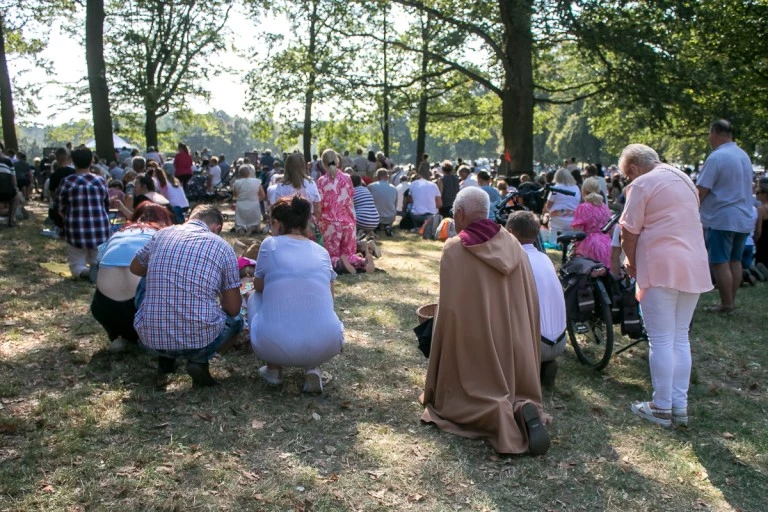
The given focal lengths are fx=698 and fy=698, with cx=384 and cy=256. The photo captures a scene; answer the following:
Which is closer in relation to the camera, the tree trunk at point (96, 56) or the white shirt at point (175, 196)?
the white shirt at point (175, 196)

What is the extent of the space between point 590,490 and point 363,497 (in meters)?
1.24

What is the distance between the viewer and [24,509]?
10.6ft

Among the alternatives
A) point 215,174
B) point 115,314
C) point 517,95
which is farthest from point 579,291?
point 215,174

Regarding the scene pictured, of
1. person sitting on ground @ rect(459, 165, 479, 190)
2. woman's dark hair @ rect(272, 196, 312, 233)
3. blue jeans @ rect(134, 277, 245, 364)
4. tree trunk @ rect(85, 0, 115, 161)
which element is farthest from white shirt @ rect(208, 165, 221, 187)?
woman's dark hair @ rect(272, 196, 312, 233)

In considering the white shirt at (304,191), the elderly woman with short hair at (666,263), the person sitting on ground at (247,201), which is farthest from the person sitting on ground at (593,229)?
the person sitting on ground at (247,201)

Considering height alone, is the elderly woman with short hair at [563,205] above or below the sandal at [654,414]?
above

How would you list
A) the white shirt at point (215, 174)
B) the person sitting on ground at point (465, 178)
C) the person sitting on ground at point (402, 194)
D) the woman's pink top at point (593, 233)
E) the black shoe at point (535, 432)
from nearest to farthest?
the black shoe at point (535, 432), the woman's pink top at point (593, 233), the person sitting on ground at point (465, 178), the person sitting on ground at point (402, 194), the white shirt at point (215, 174)

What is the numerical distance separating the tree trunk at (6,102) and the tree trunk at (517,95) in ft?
45.7

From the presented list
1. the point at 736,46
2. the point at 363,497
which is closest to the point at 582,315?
the point at 363,497

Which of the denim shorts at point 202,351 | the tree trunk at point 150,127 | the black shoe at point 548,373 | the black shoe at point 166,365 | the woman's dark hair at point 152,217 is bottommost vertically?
the black shoe at point 548,373

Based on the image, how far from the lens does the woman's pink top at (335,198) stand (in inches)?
385

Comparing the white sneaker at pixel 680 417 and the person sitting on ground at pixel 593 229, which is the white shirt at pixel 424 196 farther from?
the white sneaker at pixel 680 417

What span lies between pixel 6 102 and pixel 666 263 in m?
22.5

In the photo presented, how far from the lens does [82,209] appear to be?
8.45 metres
